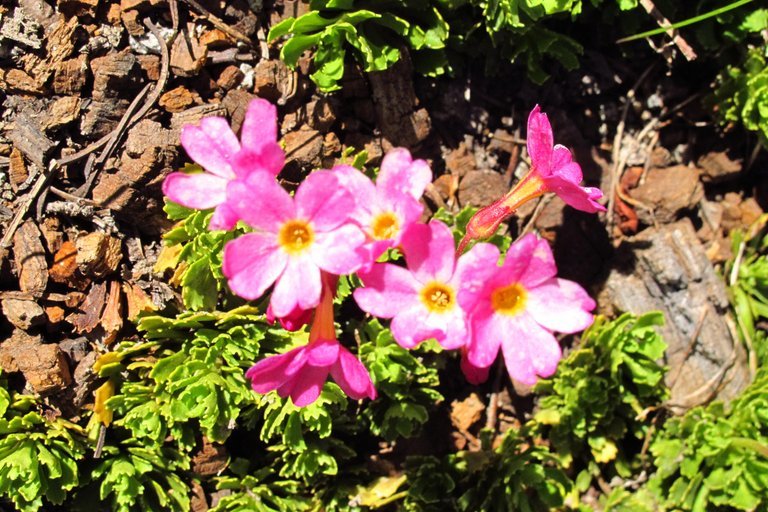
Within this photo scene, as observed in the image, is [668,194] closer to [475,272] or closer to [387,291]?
[475,272]

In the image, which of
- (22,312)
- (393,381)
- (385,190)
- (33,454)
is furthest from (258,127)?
(33,454)

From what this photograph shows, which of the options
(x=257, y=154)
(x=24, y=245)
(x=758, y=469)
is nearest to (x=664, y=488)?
(x=758, y=469)

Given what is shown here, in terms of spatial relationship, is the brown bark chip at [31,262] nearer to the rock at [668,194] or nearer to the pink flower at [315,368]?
the pink flower at [315,368]

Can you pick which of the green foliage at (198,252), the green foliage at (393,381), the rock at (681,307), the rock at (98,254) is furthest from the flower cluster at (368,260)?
the rock at (681,307)

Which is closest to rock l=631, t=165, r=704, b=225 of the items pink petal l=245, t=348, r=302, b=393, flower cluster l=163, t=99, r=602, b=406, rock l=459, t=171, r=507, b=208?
rock l=459, t=171, r=507, b=208

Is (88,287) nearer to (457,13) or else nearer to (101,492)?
(101,492)

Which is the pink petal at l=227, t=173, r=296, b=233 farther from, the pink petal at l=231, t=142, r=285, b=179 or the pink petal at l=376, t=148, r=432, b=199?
the pink petal at l=376, t=148, r=432, b=199
